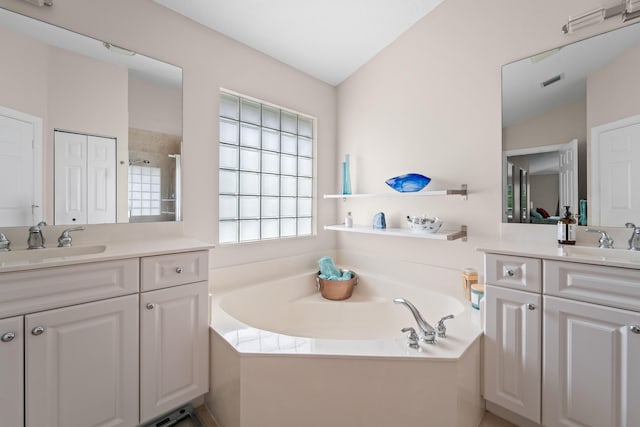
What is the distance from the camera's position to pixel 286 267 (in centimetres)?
249

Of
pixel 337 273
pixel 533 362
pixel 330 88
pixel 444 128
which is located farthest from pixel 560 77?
pixel 337 273

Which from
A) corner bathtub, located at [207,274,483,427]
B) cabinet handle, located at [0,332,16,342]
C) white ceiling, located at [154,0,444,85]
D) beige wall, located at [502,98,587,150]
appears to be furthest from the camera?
white ceiling, located at [154,0,444,85]

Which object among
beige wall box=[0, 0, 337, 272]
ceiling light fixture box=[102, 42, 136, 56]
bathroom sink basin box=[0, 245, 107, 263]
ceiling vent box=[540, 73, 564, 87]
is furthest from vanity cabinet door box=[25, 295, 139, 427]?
ceiling vent box=[540, 73, 564, 87]

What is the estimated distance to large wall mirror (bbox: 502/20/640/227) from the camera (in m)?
1.45

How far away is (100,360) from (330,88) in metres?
2.74

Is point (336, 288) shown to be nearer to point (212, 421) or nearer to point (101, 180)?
point (212, 421)

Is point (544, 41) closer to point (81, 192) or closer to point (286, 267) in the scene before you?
point (286, 267)

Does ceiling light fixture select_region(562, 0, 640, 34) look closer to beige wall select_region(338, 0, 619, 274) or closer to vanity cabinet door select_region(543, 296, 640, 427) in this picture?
beige wall select_region(338, 0, 619, 274)

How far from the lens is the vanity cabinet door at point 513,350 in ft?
4.35

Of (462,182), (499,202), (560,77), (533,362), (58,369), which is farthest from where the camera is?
(462,182)

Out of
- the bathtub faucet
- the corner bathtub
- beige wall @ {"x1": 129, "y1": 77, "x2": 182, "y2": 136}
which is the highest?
beige wall @ {"x1": 129, "y1": 77, "x2": 182, "y2": 136}

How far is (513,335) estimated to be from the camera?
54.7 inches

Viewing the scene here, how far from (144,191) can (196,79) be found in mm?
849

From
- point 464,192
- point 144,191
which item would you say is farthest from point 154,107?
point 464,192
